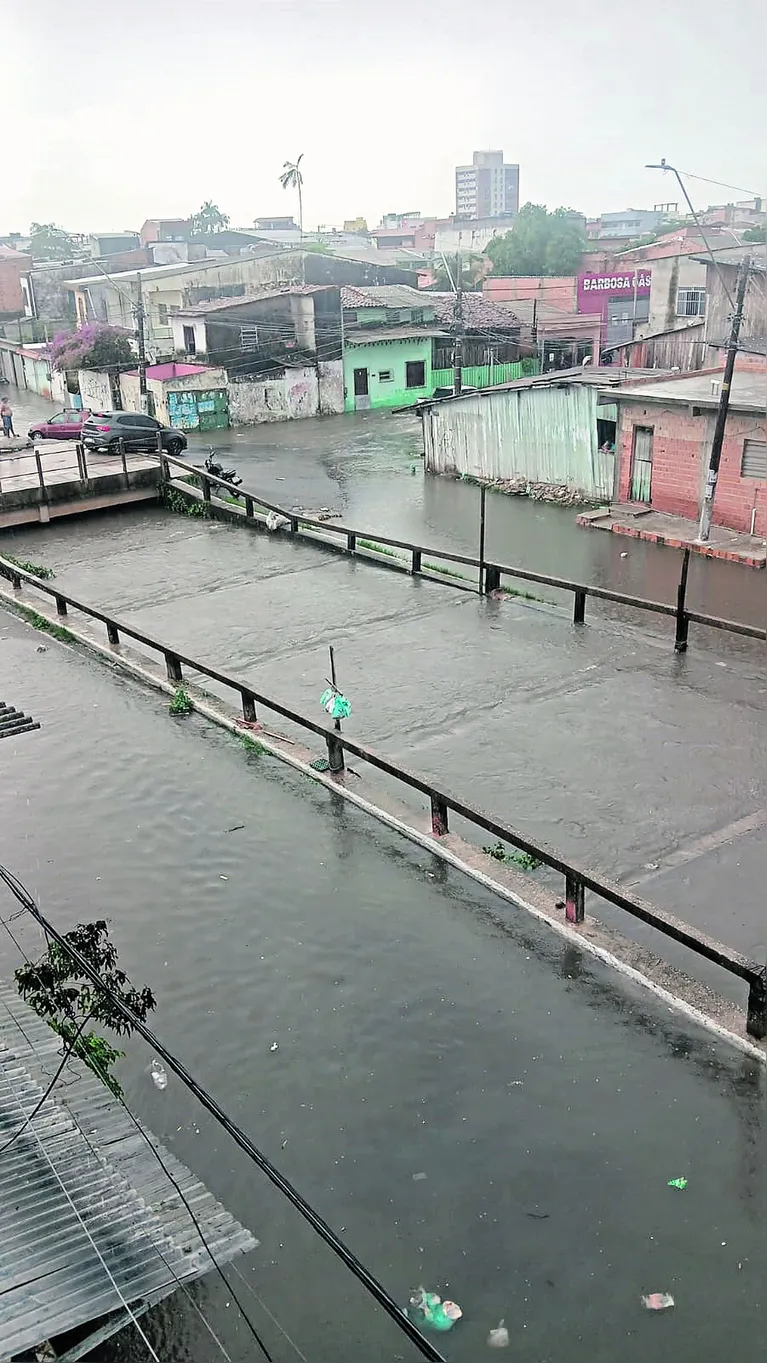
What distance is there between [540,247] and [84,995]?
6122 cm

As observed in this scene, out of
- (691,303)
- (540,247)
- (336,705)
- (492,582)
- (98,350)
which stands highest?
(540,247)

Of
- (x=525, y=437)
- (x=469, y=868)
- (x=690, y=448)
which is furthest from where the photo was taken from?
(x=525, y=437)

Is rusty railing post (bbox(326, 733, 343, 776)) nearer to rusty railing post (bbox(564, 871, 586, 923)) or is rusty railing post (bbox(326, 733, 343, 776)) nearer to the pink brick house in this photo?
rusty railing post (bbox(564, 871, 586, 923))

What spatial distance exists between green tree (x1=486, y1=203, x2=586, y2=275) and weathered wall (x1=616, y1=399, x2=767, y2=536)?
39976 millimetres

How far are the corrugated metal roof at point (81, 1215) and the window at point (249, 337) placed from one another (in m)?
37.2

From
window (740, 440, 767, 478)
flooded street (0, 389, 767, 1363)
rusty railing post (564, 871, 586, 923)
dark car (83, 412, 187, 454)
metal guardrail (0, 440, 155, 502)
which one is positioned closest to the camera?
flooded street (0, 389, 767, 1363)

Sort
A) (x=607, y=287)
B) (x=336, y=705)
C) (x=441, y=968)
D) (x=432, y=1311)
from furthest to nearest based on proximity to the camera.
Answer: (x=607, y=287) < (x=336, y=705) < (x=441, y=968) < (x=432, y=1311)

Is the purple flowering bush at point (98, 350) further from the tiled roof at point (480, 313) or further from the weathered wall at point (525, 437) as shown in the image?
the weathered wall at point (525, 437)

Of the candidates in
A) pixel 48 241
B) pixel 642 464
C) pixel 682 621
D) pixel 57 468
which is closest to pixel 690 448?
pixel 642 464

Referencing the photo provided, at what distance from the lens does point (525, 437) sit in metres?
26.2

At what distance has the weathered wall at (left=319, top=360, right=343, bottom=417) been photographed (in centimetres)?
4044

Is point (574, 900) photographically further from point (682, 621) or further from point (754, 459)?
point (754, 459)

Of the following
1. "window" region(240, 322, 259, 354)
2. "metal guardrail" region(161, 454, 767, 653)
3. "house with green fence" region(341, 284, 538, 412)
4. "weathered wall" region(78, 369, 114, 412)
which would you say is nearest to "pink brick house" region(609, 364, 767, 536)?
"metal guardrail" region(161, 454, 767, 653)

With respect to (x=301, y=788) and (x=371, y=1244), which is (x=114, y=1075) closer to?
(x=371, y=1244)
